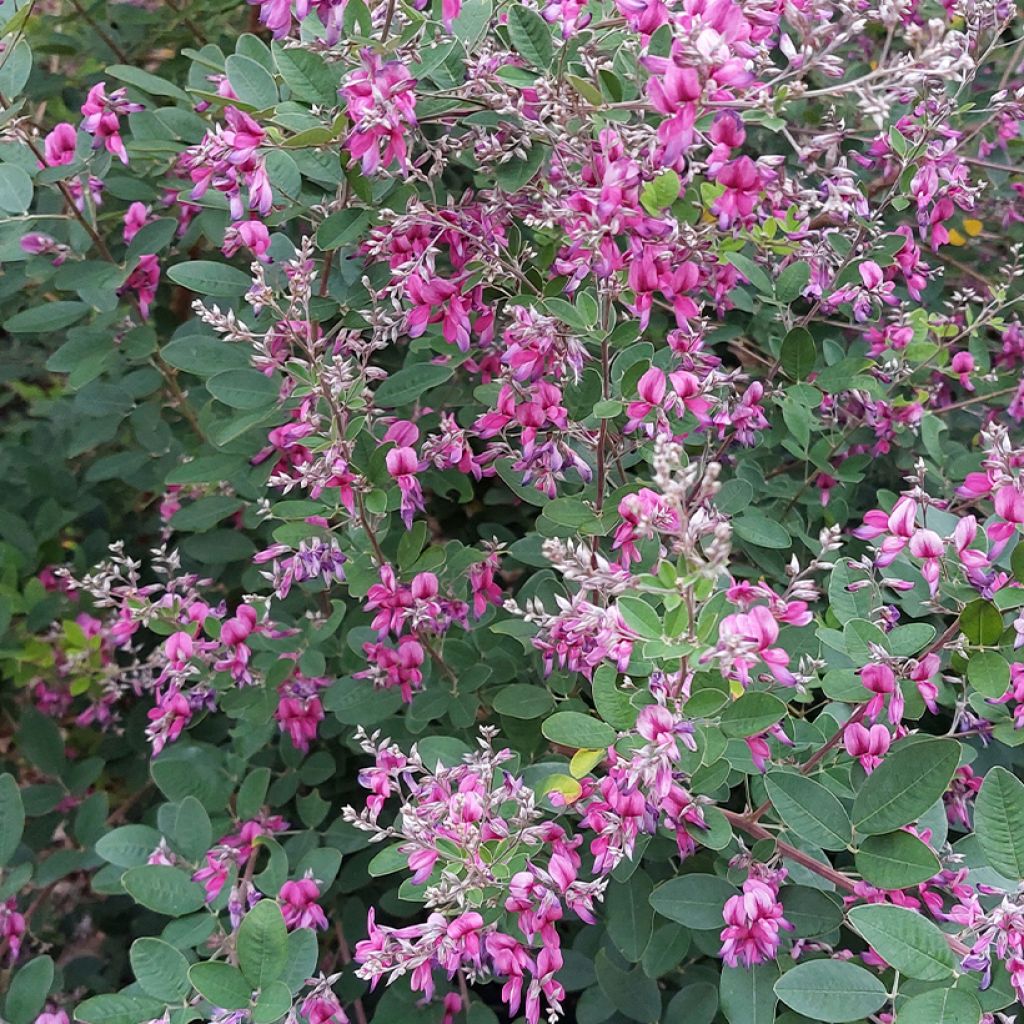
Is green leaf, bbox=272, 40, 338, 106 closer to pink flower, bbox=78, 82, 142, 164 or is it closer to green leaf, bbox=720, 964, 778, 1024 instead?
pink flower, bbox=78, 82, 142, 164

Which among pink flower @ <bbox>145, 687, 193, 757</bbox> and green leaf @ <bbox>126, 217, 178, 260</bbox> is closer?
pink flower @ <bbox>145, 687, 193, 757</bbox>

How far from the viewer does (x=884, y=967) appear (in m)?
1.39

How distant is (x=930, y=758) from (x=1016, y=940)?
0.21 metres

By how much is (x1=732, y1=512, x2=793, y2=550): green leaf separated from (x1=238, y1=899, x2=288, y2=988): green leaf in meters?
0.91

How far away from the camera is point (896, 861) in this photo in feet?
4.15

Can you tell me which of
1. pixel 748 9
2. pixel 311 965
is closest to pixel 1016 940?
pixel 311 965

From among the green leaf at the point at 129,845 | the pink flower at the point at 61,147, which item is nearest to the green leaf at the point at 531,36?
the pink flower at the point at 61,147

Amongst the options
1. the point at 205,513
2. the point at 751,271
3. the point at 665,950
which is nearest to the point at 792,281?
the point at 751,271

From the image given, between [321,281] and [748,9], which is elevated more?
[748,9]

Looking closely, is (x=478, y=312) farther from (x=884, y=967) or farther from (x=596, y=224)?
(x=884, y=967)

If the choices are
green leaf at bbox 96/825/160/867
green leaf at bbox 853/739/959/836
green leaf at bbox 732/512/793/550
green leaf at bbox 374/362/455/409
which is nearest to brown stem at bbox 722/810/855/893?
green leaf at bbox 853/739/959/836

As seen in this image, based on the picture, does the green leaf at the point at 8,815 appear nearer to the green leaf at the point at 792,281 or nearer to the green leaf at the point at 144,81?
the green leaf at the point at 144,81

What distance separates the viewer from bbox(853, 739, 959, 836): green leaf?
124 centimetres

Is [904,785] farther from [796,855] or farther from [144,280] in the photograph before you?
[144,280]
